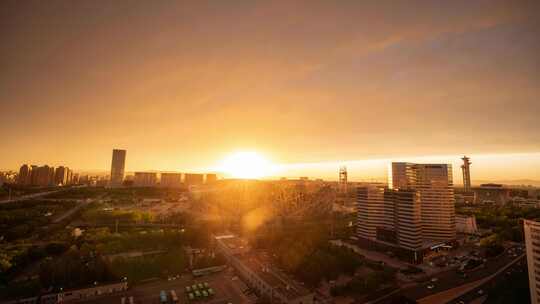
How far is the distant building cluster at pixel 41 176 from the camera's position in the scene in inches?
1791

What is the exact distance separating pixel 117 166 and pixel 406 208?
60842mm

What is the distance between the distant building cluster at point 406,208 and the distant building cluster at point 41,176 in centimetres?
5848

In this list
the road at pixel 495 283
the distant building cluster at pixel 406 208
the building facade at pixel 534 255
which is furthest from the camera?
the distant building cluster at pixel 406 208

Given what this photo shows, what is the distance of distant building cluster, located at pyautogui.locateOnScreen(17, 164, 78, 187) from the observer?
4550 cm

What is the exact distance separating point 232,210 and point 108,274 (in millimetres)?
18676

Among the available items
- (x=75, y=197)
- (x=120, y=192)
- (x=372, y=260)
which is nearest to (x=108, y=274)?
(x=372, y=260)

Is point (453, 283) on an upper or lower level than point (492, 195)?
lower

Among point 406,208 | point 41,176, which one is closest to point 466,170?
point 406,208

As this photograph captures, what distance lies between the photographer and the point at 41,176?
1844 inches

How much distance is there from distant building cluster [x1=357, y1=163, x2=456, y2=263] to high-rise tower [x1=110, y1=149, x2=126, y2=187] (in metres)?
55.6

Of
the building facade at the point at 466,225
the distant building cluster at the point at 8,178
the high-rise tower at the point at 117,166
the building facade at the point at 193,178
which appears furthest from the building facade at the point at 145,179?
the building facade at the point at 466,225

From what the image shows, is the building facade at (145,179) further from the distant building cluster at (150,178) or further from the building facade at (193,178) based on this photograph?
the building facade at (193,178)

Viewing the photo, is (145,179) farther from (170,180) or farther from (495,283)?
(495,283)

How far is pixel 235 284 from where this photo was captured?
12680 millimetres
